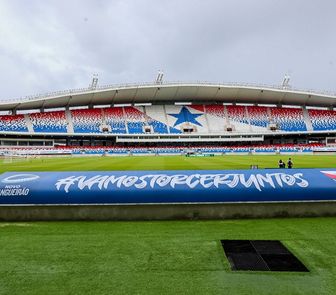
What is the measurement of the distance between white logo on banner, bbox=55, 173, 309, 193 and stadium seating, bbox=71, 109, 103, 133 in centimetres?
7261

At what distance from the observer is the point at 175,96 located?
8500cm

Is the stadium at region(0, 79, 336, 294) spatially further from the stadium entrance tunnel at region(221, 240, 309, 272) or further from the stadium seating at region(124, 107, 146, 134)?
the stadium seating at region(124, 107, 146, 134)

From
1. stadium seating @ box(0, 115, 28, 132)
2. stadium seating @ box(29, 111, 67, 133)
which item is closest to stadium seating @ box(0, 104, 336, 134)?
stadium seating @ box(29, 111, 67, 133)

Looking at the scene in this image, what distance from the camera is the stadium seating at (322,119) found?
83750 mm

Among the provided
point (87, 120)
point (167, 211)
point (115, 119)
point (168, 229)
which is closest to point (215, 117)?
point (115, 119)

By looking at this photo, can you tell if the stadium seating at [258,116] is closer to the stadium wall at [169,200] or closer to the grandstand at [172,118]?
the grandstand at [172,118]

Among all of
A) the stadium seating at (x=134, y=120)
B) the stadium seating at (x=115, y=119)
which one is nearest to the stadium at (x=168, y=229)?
the stadium seating at (x=115, y=119)

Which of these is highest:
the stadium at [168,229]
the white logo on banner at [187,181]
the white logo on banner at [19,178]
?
the white logo on banner at [19,178]

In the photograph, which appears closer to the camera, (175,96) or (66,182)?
(66,182)

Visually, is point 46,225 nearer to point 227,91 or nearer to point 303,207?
point 303,207

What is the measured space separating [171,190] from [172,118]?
257ft

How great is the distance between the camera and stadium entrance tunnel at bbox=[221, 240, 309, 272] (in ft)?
16.2

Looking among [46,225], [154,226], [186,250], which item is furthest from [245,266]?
[46,225]

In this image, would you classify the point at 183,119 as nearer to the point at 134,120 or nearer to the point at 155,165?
the point at 134,120
